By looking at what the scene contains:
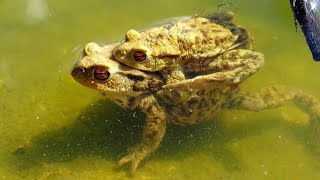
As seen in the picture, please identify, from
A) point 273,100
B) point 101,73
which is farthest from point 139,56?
point 273,100

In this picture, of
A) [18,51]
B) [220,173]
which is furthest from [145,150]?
[18,51]

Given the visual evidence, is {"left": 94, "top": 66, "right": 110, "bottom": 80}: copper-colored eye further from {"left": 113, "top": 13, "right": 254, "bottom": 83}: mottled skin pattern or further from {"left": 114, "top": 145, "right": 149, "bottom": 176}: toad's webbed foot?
{"left": 114, "top": 145, "right": 149, "bottom": 176}: toad's webbed foot

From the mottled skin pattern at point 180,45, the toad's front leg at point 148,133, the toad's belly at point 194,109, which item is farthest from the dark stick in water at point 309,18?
the toad's front leg at point 148,133

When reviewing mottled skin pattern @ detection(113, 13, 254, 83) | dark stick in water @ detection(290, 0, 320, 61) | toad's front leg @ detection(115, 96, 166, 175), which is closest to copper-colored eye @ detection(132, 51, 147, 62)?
mottled skin pattern @ detection(113, 13, 254, 83)

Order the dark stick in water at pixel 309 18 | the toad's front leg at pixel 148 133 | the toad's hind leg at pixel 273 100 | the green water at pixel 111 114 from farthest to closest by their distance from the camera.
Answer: the toad's hind leg at pixel 273 100
the green water at pixel 111 114
the toad's front leg at pixel 148 133
the dark stick in water at pixel 309 18

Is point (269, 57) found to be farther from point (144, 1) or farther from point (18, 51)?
point (18, 51)

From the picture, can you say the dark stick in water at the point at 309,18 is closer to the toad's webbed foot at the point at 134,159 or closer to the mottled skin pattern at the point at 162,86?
the mottled skin pattern at the point at 162,86

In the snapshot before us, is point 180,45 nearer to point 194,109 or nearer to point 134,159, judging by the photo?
point 194,109
